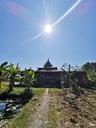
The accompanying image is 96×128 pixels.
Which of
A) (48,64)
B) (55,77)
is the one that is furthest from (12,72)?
(48,64)

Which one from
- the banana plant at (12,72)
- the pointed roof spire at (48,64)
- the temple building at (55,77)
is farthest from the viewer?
the pointed roof spire at (48,64)

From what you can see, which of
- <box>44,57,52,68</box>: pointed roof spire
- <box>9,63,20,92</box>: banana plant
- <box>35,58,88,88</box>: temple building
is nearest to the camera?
<box>9,63,20,92</box>: banana plant

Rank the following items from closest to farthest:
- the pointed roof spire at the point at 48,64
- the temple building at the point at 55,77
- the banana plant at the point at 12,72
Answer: the banana plant at the point at 12,72
the temple building at the point at 55,77
the pointed roof spire at the point at 48,64

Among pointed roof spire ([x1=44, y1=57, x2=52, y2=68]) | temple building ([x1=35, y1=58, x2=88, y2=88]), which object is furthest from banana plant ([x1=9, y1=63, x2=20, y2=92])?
pointed roof spire ([x1=44, y1=57, x2=52, y2=68])

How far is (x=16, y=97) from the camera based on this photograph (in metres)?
37.0

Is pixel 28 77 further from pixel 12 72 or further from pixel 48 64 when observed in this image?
pixel 48 64

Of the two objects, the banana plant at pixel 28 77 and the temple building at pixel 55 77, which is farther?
the temple building at pixel 55 77

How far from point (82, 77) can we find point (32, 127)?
4487cm

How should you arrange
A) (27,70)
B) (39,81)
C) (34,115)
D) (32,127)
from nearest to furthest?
1. (32,127)
2. (34,115)
3. (27,70)
4. (39,81)

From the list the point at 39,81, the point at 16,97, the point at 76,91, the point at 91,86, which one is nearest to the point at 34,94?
the point at 16,97

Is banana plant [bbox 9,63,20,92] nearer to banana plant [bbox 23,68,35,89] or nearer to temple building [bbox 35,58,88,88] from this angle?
banana plant [bbox 23,68,35,89]

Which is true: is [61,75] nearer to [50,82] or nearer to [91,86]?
[50,82]

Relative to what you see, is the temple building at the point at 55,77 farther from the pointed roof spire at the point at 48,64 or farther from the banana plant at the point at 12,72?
the banana plant at the point at 12,72

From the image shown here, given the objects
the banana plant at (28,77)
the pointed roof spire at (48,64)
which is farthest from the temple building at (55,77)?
the banana plant at (28,77)
